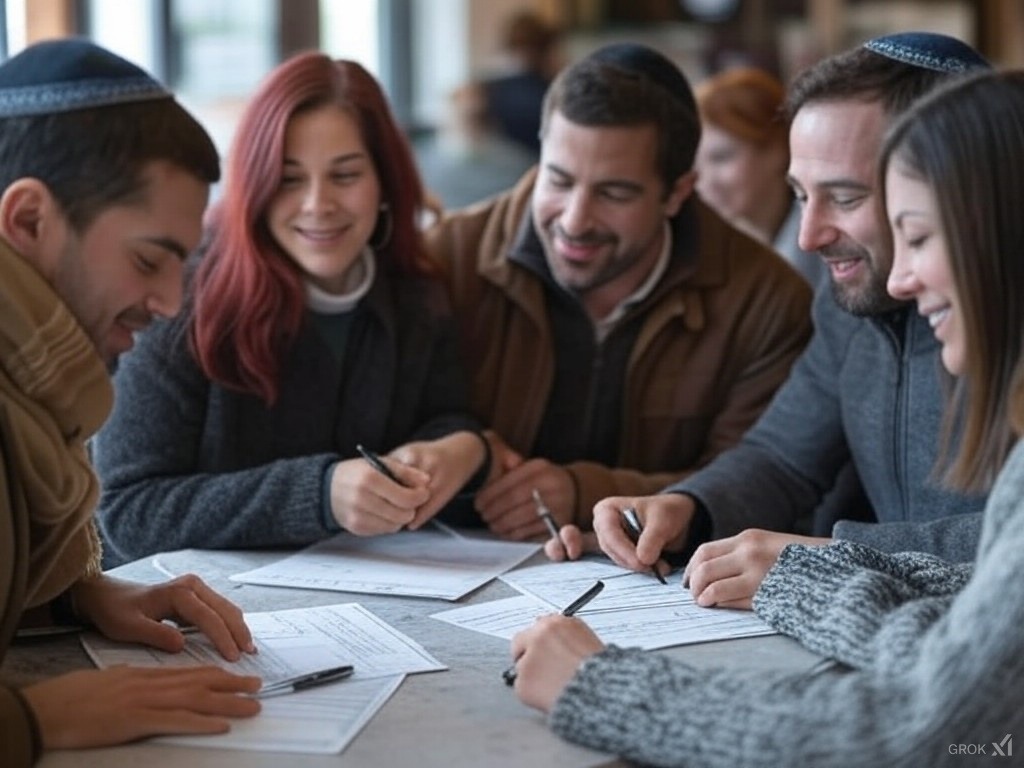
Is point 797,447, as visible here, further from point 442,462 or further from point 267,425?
point 267,425

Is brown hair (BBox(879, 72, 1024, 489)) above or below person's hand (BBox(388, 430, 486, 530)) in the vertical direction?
above

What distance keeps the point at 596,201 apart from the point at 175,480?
827 millimetres

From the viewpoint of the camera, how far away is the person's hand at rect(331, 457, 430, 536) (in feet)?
6.81

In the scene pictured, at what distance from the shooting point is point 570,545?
2.08 meters

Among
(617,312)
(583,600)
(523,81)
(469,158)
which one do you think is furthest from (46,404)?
(523,81)

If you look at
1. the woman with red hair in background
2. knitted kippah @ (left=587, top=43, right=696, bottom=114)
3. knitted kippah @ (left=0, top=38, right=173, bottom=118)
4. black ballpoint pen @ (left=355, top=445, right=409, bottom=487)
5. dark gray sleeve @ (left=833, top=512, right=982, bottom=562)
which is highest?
knitted kippah @ (left=0, top=38, right=173, bottom=118)

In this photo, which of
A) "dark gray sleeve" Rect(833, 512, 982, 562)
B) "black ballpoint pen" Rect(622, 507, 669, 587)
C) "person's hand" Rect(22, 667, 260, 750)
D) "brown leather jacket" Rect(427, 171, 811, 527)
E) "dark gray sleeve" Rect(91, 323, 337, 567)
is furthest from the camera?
"brown leather jacket" Rect(427, 171, 811, 527)

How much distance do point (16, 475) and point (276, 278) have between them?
0.90m

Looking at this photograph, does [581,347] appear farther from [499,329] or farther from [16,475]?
[16,475]

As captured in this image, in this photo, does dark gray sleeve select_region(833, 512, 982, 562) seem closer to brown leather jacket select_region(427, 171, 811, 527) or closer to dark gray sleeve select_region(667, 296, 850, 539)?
dark gray sleeve select_region(667, 296, 850, 539)

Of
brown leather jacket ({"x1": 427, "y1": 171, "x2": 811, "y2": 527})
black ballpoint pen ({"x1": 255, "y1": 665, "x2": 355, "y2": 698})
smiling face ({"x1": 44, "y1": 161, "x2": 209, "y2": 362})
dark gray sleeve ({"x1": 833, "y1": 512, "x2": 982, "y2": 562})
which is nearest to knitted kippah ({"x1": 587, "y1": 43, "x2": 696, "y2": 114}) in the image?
brown leather jacket ({"x1": 427, "y1": 171, "x2": 811, "y2": 527})

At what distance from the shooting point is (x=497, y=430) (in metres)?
2.60

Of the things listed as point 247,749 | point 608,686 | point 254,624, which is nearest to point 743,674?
point 608,686

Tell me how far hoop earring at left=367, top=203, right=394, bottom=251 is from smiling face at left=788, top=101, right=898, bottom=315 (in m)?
0.64
